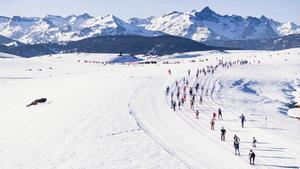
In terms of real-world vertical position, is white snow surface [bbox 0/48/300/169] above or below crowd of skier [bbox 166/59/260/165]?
below

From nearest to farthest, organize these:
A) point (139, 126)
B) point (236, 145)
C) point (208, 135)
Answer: point (236, 145) → point (208, 135) → point (139, 126)

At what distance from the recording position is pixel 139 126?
5269 cm

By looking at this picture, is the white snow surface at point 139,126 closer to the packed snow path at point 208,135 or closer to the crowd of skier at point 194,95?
the packed snow path at point 208,135

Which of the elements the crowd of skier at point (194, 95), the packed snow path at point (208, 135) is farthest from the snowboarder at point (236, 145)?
the packed snow path at point (208, 135)

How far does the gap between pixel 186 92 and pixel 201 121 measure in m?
21.6

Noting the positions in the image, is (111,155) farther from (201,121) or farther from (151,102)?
(151,102)

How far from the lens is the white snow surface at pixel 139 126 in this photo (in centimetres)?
4231

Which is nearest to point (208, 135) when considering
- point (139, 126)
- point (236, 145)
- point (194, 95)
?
point (236, 145)

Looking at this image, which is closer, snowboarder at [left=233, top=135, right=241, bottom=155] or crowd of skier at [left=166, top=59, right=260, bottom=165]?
snowboarder at [left=233, top=135, right=241, bottom=155]

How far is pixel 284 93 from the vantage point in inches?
3666

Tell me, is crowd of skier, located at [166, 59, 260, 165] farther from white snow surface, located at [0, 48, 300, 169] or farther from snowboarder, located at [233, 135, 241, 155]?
white snow surface, located at [0, 48, 300, 169]

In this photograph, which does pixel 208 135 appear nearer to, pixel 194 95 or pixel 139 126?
pixel 139 126

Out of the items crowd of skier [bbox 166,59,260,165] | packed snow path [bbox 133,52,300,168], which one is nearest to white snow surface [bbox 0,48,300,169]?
→ packed snow path [bbox 133,52,300,168]

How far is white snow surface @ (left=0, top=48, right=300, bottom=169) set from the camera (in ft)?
139
